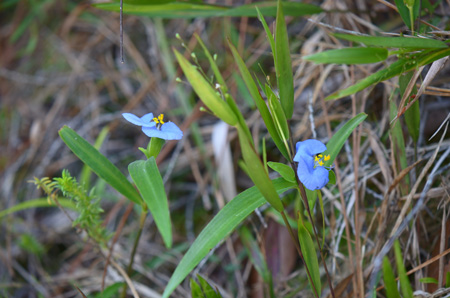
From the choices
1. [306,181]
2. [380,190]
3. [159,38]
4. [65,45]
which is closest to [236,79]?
[159,38]

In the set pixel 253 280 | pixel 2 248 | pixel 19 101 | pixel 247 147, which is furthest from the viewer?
pixel 19 101

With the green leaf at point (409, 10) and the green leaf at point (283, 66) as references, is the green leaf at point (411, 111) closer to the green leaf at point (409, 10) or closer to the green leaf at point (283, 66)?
the green leaf at point (409, 10)

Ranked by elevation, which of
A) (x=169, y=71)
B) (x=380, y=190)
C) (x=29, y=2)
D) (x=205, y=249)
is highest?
(x=29, y=2)

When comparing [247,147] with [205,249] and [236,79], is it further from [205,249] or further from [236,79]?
[236,79]

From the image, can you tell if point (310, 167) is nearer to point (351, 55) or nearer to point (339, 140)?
point (339, 140)

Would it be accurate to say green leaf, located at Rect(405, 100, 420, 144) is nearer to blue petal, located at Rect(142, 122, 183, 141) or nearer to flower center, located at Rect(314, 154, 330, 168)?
flower center, located at Rect(314, 154, 330, 168)

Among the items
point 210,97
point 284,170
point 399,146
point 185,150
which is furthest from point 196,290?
point 185,150
